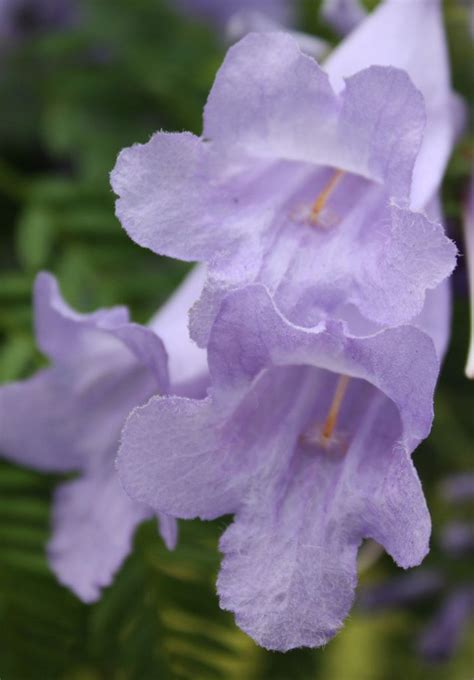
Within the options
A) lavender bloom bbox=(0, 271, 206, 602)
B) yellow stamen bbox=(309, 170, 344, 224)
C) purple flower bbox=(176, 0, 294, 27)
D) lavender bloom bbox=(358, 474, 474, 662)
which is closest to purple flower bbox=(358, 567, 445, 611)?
lavender bloom bbox=(358, 474, 474, 662)

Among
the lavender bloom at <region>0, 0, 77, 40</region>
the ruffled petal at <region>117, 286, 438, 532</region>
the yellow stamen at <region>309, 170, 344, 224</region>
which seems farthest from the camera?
the lavender bloom at <region>0, 0, 77, 40</region>

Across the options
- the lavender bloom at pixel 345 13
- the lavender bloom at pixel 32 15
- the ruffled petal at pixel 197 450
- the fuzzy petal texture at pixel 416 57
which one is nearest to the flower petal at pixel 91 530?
→ the ruffled petal at pixel 197 450

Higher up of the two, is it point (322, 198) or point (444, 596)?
point (322, 198)

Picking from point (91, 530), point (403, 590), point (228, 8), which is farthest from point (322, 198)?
point (228, 8)

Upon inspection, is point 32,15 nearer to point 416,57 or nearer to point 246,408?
point 416,57

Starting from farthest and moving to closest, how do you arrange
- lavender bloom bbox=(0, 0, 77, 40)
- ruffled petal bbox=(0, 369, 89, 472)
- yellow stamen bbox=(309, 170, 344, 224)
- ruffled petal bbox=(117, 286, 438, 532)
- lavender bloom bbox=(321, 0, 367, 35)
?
lavender bloom bbox=(0, 0, 77, 40) < lavender bloom bbox=(321, 0, 367, 35) < ruffled petal bbox=(0, 369, 89, 472) < yellow stamen bbox=(309, 170, 344, 224) < ruffled petal bbox=(117, 286, 438, 532)

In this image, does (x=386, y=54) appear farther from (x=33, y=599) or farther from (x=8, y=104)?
(x=8, y=104)

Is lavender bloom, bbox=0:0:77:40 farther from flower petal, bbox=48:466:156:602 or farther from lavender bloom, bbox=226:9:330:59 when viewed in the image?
flower petal, bbox=48:466:156:602
